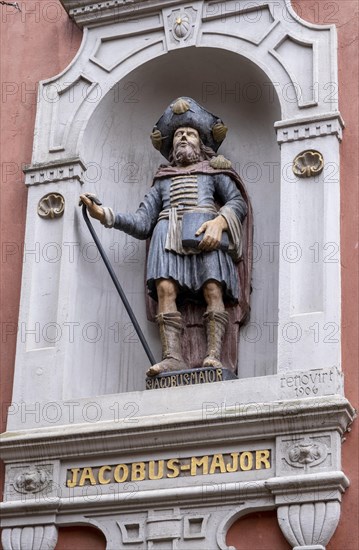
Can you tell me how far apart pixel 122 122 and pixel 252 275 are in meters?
1.77

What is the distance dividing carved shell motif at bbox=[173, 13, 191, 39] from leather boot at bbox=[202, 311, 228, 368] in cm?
235

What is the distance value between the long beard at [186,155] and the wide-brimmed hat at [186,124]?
19 centimetres

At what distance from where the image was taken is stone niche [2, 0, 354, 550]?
346 inches

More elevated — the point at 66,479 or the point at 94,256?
the point at 94,256

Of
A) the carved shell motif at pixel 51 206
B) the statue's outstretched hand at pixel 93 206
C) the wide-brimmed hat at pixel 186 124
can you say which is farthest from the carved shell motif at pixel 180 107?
the carved shell motif at pixel 51 206

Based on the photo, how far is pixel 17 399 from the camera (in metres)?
9.69

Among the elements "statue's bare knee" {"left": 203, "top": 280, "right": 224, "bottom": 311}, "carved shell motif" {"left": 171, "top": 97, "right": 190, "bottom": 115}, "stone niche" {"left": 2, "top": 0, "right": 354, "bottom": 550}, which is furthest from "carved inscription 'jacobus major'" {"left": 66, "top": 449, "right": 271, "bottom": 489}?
"carved shell motif" {"left": 171, "top": 97, "right": 190, "bottom": 115}

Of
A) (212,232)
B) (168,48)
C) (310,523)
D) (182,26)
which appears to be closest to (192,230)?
(212,232)

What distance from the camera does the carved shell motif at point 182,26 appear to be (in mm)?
10578

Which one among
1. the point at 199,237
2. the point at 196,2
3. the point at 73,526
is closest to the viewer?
the point at 73,526

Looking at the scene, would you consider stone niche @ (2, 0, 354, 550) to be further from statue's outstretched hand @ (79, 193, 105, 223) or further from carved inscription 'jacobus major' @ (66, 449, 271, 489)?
statue's outstretched hand @ (79, 193, 105, 223)

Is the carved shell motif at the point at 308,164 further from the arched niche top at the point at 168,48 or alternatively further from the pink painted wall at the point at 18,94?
the pink painted wall at the point at 18,94

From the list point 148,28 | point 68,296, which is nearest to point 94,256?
point 68,296

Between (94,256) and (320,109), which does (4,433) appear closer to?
(94,256)
